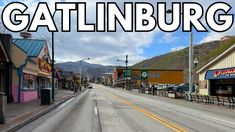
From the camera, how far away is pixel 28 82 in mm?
43000

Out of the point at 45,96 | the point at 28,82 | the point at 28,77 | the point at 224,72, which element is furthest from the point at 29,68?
the point at 224,72

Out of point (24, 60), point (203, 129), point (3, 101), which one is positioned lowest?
point (203, 129)

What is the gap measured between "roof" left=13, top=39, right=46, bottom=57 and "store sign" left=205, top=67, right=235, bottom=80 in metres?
19.6

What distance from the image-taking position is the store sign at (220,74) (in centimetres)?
4503

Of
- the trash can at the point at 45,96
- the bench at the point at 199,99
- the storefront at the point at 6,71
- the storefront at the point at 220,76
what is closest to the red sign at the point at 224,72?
the storefront at the point at 220,76

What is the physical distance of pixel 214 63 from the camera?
51.5 metres

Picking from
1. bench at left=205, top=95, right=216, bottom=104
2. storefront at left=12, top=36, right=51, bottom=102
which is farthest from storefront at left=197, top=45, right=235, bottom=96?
storefront at left=12, top=36, right=51, bottom=102

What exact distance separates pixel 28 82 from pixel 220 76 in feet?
67.6

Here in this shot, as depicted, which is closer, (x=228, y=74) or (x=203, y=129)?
(x=203, y=129)

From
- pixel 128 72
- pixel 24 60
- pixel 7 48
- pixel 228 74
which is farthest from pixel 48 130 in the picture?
pixel 128 72

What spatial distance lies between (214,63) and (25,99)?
2311 cm

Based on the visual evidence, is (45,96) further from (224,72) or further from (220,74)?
(220,74)

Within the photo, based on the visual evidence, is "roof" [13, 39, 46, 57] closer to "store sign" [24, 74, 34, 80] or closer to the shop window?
the shop window

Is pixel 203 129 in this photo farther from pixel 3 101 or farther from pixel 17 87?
pixel 17 87
